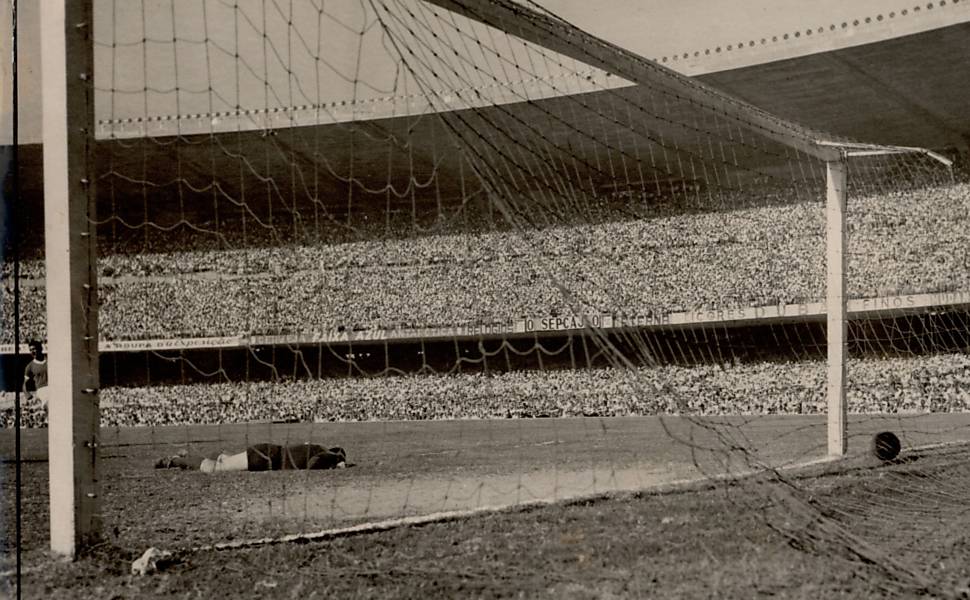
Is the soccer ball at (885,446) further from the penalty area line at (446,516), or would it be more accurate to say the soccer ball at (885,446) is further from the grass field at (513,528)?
the penalty area line at (446,516)

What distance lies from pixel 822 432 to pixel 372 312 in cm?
1525

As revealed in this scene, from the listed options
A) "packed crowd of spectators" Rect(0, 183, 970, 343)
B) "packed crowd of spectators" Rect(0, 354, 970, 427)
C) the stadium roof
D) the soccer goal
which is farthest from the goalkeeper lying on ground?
"packed crowd of spectators" Rect(0, 183, 970, 343)

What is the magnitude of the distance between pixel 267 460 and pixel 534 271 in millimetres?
18097

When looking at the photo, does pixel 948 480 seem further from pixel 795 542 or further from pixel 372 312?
pixel 372 312

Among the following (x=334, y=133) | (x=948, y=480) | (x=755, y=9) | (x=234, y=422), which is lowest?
(x=234, y=422)

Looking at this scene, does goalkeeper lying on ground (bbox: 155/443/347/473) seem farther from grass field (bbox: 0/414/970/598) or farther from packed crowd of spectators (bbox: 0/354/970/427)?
packed crowd of spectators (bbox: 0/354/970/427)

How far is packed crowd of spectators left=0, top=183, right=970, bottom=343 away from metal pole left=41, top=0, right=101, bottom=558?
63.8 ft

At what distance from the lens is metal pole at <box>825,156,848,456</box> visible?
32.6ft

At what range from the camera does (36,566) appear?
475cm

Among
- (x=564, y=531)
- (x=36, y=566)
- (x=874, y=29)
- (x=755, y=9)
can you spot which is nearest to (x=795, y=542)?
(x=564, y=531)

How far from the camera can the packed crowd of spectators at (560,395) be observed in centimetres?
2192

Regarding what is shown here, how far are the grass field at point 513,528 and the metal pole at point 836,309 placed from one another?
39cm

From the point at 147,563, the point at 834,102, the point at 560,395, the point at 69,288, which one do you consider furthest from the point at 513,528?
the point at 834,102

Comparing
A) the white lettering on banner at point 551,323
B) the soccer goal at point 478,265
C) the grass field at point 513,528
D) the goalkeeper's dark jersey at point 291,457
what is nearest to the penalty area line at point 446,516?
the grass field at point 513,528
